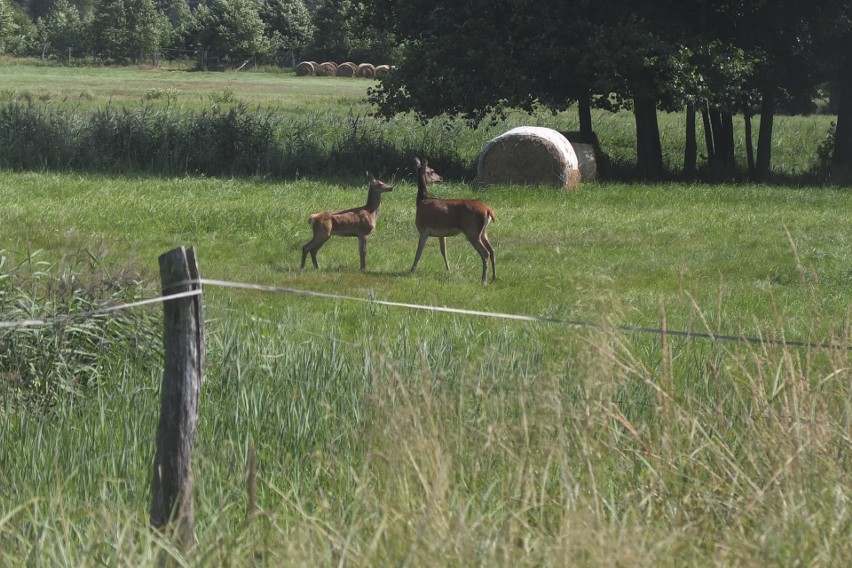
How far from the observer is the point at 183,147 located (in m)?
24.2

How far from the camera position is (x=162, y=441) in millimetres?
4629

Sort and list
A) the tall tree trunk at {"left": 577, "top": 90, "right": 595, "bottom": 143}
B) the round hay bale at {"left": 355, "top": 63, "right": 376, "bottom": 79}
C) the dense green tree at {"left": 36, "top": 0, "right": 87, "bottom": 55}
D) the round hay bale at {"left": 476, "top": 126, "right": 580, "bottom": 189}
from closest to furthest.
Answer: the round hay bale at {"left": 476, "top": 126, "right": 580, "bottom": 189} → the tall tree trunk at {"left": 577, "top": 90, "right": 595, "bottom": 143} → the round hay bale at {"left": 355, "top": 63, "right": 376, "bottom": 79} → the dense green tree at {"left": 36, "top": 0, "right": 87, "bottom": 55}

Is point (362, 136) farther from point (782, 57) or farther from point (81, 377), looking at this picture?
point (81, 377)

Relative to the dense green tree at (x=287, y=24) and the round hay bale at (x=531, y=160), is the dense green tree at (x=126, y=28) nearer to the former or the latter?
the dense green tree at (x=287, y=24)

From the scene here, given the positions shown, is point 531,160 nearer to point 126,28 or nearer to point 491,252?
point 491,252

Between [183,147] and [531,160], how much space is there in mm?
7166

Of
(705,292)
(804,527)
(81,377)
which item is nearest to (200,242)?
(705,292)

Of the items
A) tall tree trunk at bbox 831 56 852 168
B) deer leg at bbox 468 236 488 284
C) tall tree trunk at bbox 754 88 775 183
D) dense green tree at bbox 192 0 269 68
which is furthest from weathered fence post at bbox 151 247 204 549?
dense green tree at bbox 192 0 269 68

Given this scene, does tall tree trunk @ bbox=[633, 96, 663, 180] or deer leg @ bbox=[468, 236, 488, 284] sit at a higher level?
tall tree trunk @ bbox=[633, 96, 663, 180]

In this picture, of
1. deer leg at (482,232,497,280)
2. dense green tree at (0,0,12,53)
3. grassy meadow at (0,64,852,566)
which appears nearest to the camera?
grassy meadow at (0,64,852,566)

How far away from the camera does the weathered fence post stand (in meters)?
4.59

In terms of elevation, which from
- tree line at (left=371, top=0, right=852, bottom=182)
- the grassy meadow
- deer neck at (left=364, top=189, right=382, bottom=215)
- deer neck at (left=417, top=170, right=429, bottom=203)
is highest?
tree line at (left=371, top=0, right=852, bottom=182)

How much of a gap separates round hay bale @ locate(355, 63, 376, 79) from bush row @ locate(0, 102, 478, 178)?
59.1 metres

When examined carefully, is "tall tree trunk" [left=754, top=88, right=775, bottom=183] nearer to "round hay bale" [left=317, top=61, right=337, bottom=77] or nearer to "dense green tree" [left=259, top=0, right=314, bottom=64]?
"round hay bale" [left=317, top=61, right=337, bottom=77]
